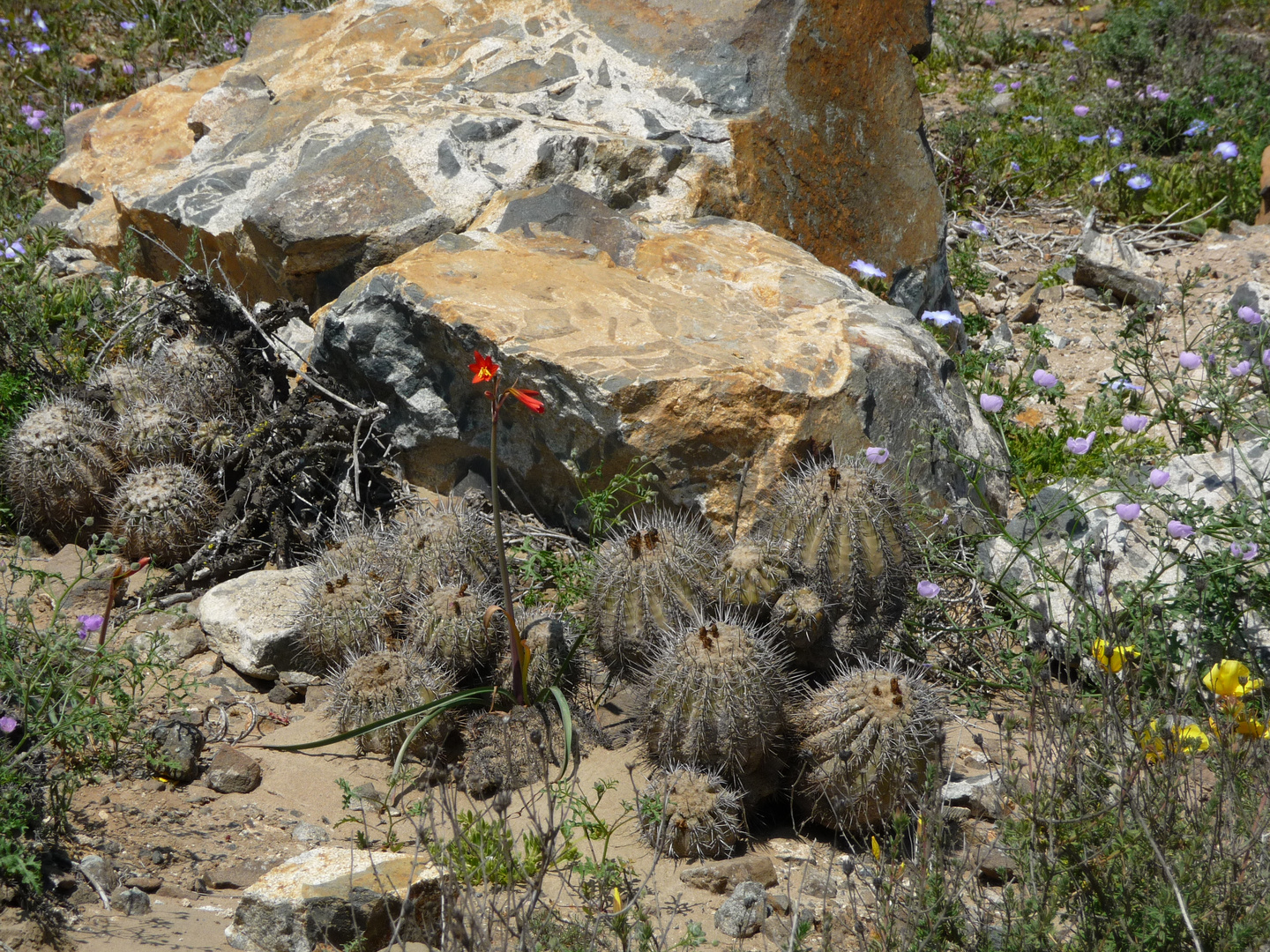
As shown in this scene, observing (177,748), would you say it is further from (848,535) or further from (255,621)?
(848,535)

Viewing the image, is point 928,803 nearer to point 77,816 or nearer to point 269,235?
point 77,816

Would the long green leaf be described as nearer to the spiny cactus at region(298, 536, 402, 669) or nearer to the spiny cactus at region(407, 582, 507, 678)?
the spiny cactus at region(407, 582, 507, 678)

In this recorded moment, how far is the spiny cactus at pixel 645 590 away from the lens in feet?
10.3

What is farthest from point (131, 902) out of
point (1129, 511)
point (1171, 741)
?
point (1129, 511)

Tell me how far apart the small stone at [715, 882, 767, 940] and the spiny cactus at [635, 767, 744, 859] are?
17 cm

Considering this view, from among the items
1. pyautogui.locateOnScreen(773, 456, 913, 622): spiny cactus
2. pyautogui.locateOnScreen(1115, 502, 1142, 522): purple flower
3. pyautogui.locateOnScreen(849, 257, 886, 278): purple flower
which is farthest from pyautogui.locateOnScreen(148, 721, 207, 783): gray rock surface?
pyautogui.locateOnScreen(849, 257, 886, 278): purple flower

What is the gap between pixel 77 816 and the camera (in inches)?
112

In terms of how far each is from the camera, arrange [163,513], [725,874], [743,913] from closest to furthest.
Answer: [743,913], [725,874], [163,513]

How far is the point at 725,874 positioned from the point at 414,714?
1.01 meters

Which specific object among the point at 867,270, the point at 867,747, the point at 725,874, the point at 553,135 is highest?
the point at 553,135

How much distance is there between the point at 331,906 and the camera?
243cm

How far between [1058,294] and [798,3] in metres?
2.64

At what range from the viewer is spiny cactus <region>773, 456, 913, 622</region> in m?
3.19

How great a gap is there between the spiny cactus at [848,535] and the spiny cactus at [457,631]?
0.99 metres
